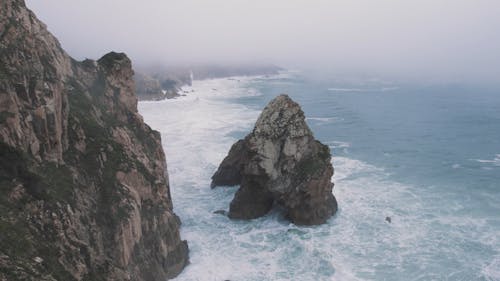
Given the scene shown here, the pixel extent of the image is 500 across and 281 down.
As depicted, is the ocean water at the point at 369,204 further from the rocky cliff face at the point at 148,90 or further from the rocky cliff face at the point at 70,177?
the rocky cliff face at the point at 148,90

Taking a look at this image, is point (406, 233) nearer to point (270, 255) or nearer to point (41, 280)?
point (270, 255)

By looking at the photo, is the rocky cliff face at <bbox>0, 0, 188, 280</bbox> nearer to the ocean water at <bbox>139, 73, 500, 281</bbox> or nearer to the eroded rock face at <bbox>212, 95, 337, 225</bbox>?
the ocean water at <bbox>139, 73, 500, 281</bbox>

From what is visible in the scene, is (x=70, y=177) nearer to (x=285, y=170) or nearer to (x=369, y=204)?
(x=285, y=170)

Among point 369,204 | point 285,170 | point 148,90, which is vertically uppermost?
point 148,90

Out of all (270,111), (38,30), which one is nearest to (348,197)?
(270,111)

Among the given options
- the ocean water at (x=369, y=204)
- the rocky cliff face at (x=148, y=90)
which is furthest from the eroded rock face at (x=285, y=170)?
the rocky cliff face at (x=148, y=90)

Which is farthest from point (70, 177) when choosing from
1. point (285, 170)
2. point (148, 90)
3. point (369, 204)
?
point (148, 90)

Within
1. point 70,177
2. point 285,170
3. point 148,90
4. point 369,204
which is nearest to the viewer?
point 70,177
